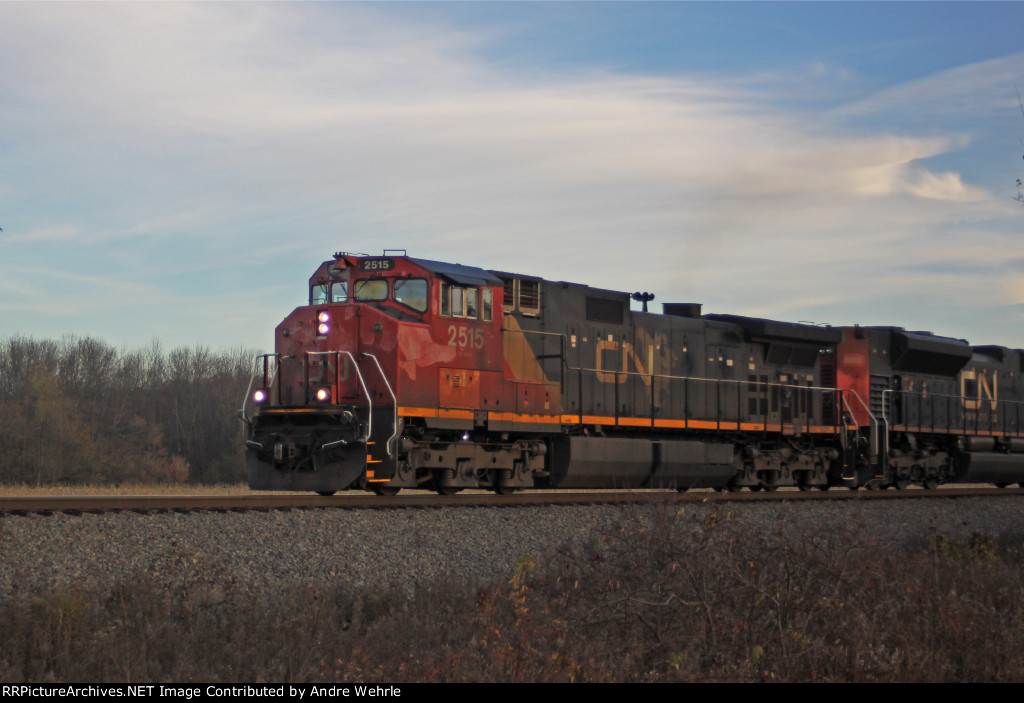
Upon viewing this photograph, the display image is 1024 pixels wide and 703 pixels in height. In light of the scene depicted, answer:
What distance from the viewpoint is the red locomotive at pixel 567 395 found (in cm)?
1338

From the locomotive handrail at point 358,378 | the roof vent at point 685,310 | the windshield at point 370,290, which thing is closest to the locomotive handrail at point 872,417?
the roof vent at point 685,310

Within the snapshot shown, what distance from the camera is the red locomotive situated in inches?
527

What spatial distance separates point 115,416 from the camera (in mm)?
56156

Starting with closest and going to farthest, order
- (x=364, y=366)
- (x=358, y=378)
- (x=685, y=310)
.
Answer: (x=358, y=378) → (x=364, y=366) → (x=685, y=310)

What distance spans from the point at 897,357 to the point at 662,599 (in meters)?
17.3

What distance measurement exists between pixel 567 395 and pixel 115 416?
4656 cm

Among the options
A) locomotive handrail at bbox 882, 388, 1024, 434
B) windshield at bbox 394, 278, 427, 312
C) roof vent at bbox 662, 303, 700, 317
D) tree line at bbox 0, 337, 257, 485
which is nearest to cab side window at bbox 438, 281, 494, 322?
windshield at bbox 394, 278, 427, 312

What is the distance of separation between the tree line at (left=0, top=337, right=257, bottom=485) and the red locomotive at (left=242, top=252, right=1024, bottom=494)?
3183cm

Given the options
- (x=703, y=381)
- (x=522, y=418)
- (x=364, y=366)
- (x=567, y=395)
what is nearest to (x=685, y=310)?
(x=703, y=381)

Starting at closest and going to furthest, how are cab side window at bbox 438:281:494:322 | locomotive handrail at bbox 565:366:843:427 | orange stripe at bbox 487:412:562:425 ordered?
cab side window at bbox 438:281:494:322, orange stripe at bbox 487:412:562:425, locomotive handrail at bbox 565:366:843:427

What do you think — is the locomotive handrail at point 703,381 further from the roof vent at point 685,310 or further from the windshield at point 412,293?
the windshield at point 412,293

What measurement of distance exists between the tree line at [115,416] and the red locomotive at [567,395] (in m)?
31.8

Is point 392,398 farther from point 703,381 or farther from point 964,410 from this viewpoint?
point 964,410

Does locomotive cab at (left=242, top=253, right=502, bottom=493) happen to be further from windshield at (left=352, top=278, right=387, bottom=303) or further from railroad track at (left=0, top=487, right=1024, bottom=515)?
railroad track at (left=0, top=487, right=1024, bottom=515)
